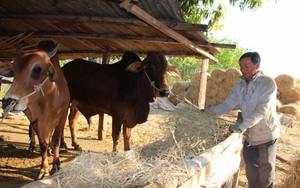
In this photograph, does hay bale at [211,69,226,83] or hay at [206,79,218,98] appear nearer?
hay bale at [211,69,226,83]

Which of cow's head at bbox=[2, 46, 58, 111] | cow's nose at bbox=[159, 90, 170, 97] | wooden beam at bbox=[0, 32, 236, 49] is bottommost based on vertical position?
cow's nose at bbox=[159, 90, 170, 97]

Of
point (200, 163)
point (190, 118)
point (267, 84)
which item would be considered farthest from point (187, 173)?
point (267, 84)

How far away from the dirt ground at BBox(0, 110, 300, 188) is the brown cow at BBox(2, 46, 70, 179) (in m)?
0.60

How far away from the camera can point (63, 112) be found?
4.55 m

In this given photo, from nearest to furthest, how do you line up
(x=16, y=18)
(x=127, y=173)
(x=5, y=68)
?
(x=127, y=173) < (x=5, y=68) < (x=16, y=18)

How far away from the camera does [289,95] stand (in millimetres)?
15203

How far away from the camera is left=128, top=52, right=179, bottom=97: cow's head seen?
5266 mm

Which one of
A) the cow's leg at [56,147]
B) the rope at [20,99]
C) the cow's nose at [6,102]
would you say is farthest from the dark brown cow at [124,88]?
the cow's nose at [6,102]

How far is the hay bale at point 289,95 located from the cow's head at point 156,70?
1153cm

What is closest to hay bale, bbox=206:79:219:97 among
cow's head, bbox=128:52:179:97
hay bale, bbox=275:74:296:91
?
hay bale, bbox=275:74:296:91

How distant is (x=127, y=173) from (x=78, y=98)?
14.7 feet

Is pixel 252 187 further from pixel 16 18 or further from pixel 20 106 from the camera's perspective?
pixel 16 18

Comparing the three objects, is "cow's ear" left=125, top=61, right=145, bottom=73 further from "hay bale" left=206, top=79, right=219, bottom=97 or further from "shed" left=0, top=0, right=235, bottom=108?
"hay bale" left=206, top=79, right=219, bottom=97

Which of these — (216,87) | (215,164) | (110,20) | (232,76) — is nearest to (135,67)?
(110,20)
